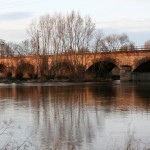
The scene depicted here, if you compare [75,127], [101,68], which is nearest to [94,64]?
[101,68]

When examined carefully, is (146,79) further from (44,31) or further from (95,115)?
(95,115)

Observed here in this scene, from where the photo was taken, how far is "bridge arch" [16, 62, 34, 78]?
84619 mm

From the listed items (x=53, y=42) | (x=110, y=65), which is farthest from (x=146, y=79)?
(x=53, y=42)

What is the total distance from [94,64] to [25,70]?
15.8 meters

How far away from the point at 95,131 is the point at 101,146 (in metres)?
2.94

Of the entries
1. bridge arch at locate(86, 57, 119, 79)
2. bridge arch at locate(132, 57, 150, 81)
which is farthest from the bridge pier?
bridge arch at locate(86, 57, 119, 79)

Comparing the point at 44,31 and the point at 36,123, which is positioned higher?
the point at 44,31

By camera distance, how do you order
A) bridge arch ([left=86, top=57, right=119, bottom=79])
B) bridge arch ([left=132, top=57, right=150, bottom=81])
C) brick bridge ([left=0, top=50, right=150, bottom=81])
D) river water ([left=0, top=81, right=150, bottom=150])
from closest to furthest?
river water ([left=0, top=81, right=150, bottom=150]) < bridge arch ([left=132, top=57, right=150, bottom=81]) < brick bridge ([left=0, top=50, right=150, bottom=81]) < bridge arch ([left=86, top=57, right=119, bottom=79])

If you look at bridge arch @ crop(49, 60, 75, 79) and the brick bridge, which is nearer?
the brick bridge

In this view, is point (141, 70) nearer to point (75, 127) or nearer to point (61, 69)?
point (61, 69)

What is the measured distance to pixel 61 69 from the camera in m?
79.5

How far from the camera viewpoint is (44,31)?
81250 millimetres

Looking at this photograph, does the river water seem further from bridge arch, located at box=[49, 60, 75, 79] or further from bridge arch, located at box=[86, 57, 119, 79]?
bridge arch, located at box=[86, 57, 119, 79]

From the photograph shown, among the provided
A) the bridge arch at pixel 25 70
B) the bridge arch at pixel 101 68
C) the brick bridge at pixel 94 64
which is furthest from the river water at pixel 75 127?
the bridge arch at pixel 25 70
